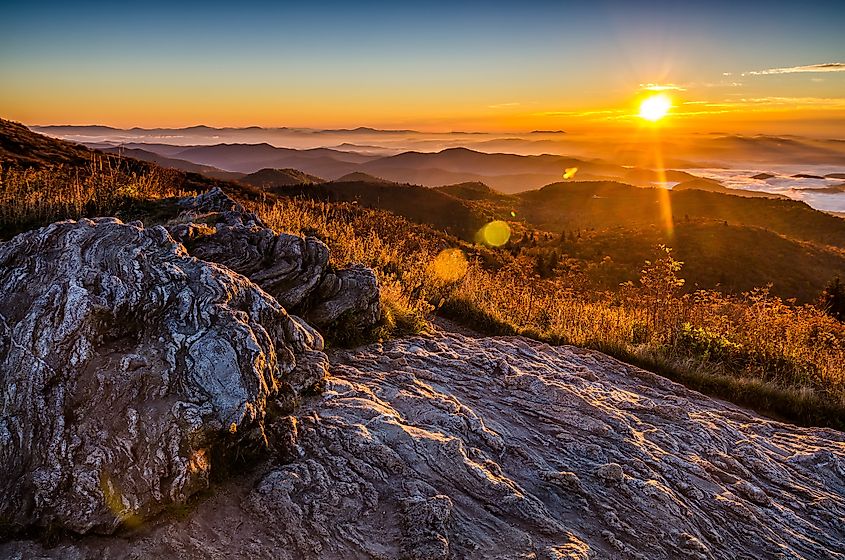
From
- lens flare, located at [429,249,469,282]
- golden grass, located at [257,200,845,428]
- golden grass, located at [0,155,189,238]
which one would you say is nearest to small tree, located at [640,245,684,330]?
golden grass, located at [257,200,845,428]

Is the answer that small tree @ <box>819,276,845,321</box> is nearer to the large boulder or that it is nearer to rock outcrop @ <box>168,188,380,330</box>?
rock outcrop @ <box>168,188,380,330</box>

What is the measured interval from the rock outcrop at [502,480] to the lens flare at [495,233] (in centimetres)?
4705

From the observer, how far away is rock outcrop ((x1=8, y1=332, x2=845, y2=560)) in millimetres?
3857

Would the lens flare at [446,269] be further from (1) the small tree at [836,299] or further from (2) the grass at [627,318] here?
(1) the small tree at [836,299]

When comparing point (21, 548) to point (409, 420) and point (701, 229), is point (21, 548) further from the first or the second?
point (701, 229)

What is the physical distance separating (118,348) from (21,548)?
4.59 feet

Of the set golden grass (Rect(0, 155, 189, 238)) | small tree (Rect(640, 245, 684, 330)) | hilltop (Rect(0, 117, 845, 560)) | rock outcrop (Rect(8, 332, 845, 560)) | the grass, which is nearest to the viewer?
hilltop (Rect(0, 117, 845, 560))

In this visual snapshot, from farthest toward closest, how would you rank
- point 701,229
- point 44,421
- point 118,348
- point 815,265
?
1. point 701,229
2. point 815,265
3. point 118,348
4. point 44,421

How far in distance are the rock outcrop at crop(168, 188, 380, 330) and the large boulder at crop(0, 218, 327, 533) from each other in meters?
1.79

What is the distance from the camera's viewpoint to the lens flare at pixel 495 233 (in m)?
58.1

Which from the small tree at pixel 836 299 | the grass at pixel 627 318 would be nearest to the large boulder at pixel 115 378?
the grass at pixel 627 318

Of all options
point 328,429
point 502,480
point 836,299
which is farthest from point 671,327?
point 836,299

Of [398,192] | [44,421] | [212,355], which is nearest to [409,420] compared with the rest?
[212,355]

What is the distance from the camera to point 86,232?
5031 mm
